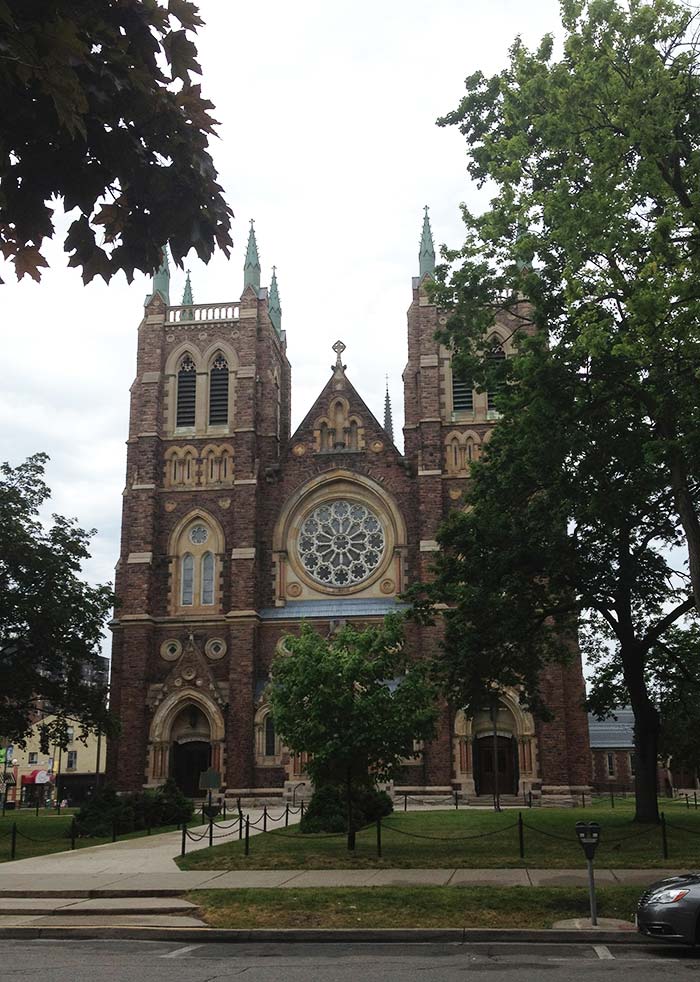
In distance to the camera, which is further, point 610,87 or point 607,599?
point 607,599

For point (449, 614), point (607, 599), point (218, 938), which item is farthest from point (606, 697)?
point (218, 938)

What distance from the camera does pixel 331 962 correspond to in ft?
33.6

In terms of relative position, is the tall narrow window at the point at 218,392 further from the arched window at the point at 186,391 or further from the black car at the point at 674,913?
the black car at the point at 674,913

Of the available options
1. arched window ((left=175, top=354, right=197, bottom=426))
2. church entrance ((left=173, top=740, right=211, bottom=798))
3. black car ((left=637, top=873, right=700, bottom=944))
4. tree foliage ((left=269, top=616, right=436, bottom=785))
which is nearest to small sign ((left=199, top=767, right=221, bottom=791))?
church entrance ((left=173, top=740, right=211, bottom=798))

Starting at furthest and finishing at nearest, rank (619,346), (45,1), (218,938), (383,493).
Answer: (383,493) < (619,346) < (218,938) < (45,1)

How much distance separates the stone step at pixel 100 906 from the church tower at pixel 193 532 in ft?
81.3

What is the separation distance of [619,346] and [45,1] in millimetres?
12816

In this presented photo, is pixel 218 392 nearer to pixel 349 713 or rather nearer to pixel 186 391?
pixel 186 391

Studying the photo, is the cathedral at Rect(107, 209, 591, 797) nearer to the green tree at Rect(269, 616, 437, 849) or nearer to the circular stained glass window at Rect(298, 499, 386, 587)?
the circular stained glass window at Rect(298, 499, 386, 587)

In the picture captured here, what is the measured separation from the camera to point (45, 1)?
13.6ft

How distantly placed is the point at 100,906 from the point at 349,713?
25.6 feet

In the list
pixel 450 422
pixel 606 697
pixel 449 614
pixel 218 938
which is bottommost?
pixel 218 938

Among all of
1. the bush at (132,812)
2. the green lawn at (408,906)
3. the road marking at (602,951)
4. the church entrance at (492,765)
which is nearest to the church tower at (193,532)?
the bush at (132,812)

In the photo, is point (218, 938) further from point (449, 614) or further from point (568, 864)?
point (449, 614)
